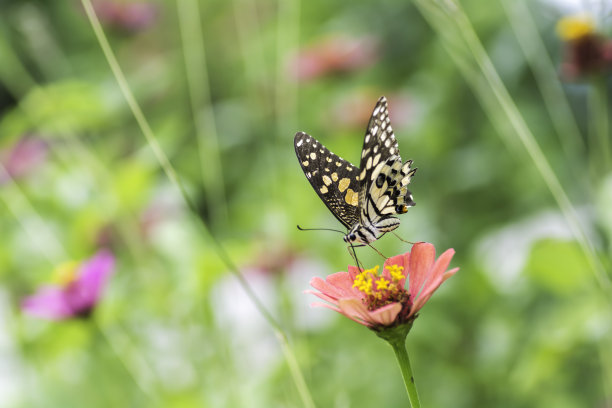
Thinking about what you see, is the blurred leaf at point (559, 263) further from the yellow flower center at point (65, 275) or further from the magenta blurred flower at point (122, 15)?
the magenta blurred flower at point (122, 15)

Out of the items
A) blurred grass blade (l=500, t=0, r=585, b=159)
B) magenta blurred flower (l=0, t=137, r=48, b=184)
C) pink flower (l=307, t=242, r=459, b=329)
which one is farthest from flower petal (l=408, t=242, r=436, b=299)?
magenta blurred flower (l=0, t=137, r=48, b=184)

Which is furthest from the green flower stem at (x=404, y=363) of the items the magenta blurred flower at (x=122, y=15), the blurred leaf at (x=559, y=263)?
the magenta blurred flower at (x=122, y=15)

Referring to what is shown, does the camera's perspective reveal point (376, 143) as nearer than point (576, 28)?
Yes

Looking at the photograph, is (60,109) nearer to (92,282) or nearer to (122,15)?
(92,282)

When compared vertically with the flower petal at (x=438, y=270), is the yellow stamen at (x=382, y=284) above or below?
above

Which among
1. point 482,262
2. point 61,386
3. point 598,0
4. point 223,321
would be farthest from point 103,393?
point 598,0

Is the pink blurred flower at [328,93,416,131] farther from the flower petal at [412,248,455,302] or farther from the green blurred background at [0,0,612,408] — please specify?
the flower petal at [412,248,455,302]

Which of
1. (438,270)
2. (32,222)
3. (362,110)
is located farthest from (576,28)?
(32,222)
